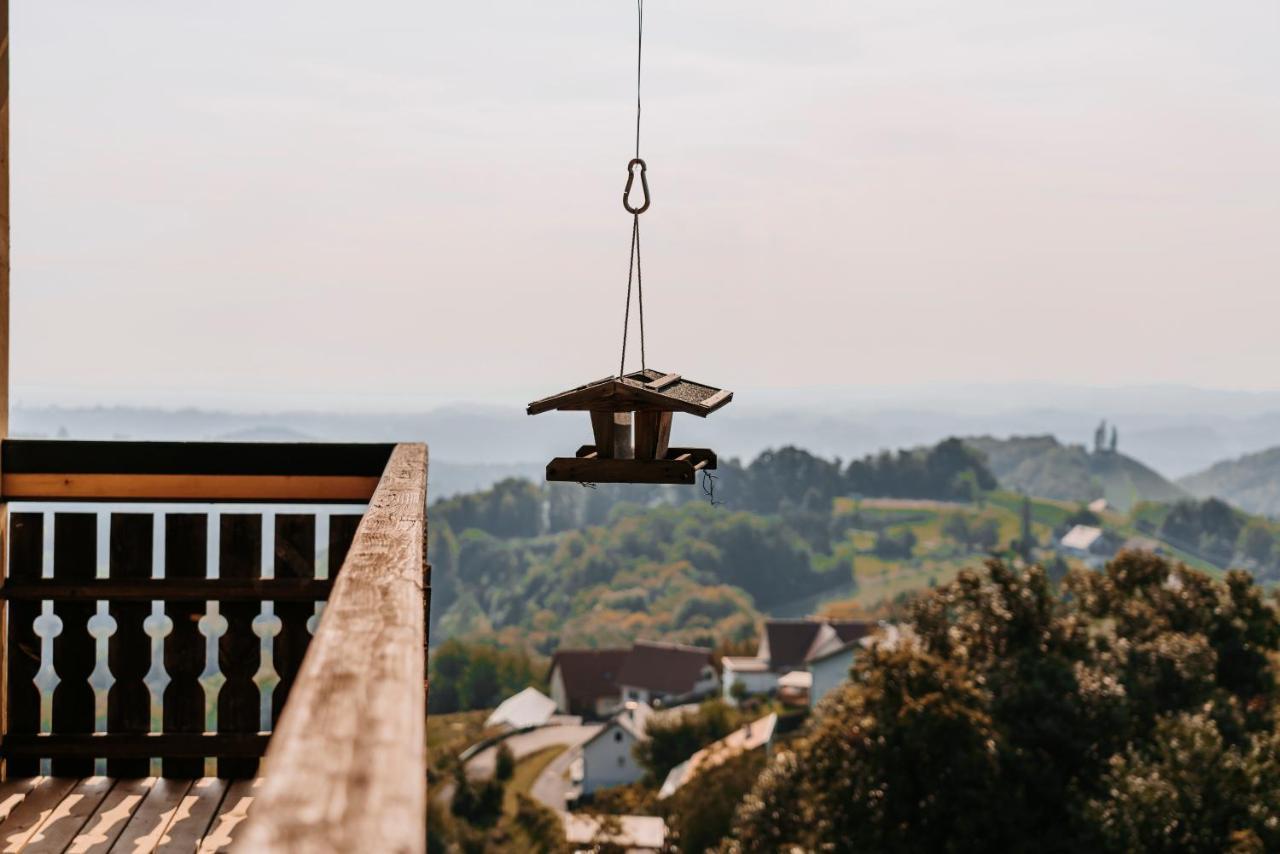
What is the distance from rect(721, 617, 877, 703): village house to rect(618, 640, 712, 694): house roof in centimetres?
188

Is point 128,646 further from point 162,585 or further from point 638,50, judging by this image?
point 638,50

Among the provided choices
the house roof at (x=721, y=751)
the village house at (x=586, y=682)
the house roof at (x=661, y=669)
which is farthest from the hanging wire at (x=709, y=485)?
the village house at (x=586, y=682)

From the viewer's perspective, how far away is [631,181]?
3.72 metres

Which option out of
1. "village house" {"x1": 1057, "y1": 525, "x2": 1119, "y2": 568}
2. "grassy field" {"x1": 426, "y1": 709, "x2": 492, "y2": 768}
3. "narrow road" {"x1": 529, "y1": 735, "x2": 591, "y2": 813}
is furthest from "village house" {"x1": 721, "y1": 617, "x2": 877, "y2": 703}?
"village house" {"x1": 1057, "y1": 525, "x2": 1119, "y2": 568}

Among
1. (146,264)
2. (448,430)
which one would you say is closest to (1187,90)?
(146,264)

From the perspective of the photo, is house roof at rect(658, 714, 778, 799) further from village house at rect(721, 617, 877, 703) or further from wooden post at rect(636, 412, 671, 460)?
wooden post at rect(636, 412, 671, 460)

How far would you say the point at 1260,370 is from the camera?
4872 inches

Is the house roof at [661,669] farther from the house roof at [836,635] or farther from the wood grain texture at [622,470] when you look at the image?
the wood grain texture at [622,470]

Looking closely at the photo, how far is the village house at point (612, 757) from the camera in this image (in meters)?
42.7

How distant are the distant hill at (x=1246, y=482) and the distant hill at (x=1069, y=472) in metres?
13.4

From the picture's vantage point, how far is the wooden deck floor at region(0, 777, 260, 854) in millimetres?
2400

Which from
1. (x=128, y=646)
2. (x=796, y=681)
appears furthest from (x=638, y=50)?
(x=796, y=681)

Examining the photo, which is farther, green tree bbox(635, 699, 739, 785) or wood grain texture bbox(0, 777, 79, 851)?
green tree bbox(635, 699, 739, 785)

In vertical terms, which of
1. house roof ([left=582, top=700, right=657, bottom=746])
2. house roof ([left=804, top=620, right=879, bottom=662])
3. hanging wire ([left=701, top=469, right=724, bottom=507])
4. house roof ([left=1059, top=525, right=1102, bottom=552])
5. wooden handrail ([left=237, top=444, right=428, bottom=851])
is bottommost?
house roof ([left=582, top=700, right=657, bottom=746])
